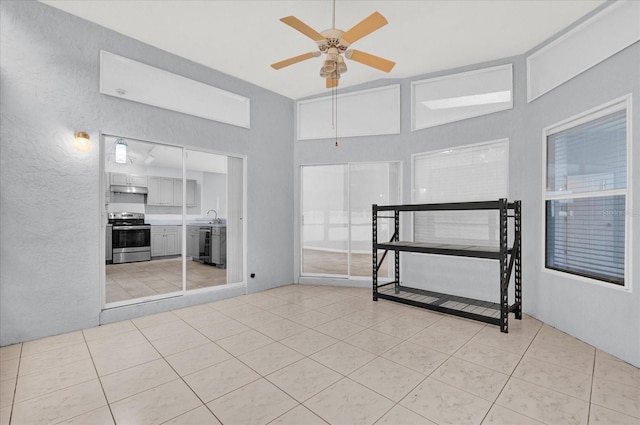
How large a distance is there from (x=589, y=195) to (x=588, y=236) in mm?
412

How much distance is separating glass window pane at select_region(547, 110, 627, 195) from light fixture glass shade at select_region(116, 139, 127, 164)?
502 cm

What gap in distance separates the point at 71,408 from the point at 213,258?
11.1 feet

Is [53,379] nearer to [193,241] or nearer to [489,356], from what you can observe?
[193,241]

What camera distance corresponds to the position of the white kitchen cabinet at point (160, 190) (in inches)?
166

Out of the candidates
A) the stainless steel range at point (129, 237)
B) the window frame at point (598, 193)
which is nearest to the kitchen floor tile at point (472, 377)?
the window frame at point (598, 193)

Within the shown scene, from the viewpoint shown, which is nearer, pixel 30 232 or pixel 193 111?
pixel 30 232

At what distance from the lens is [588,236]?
304cm

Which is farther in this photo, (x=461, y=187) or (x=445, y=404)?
(x=461, y=187)

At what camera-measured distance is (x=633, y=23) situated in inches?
100

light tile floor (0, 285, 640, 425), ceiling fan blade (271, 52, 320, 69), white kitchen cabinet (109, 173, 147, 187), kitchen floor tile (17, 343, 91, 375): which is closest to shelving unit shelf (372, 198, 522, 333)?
light tile floor (0, 285, 640, 425)

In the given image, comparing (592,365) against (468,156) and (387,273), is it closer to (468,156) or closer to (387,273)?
(468,156)

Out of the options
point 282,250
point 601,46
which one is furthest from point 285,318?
point 601,46

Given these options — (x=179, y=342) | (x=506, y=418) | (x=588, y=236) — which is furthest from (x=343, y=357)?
(x=588, y=236)

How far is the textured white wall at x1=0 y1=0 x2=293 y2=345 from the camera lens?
2908mm
